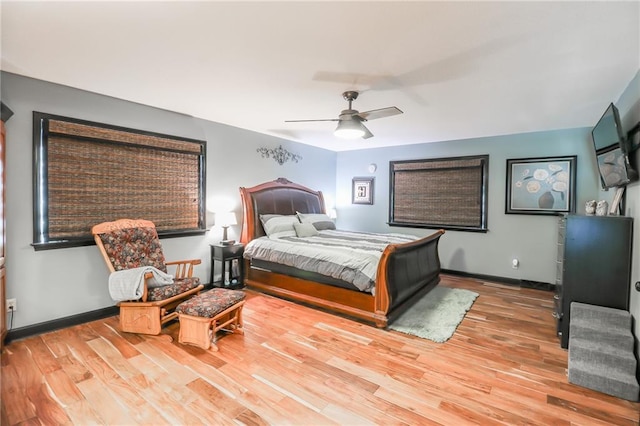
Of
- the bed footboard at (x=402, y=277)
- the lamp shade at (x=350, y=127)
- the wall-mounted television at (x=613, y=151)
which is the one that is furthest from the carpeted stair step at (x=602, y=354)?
the lamp shade at (x=350, y=127)

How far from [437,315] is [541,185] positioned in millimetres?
2900

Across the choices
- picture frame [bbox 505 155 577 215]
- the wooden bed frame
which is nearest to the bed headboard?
the wooden bed frame

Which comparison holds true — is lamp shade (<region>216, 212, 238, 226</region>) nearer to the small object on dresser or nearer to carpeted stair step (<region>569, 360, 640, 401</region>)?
carpeted stair step (<region>569, 360, 640, 401</region>)

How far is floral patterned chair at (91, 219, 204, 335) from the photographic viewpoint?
2943 mm

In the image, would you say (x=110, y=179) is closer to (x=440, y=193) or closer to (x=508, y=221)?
(x=440, y=193)

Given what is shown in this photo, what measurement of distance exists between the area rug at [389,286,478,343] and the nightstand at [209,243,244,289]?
7.79 ft

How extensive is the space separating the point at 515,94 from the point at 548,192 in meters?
2.34

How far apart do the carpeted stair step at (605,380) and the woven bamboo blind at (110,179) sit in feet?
14.3

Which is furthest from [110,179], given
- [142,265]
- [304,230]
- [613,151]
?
[613,151]

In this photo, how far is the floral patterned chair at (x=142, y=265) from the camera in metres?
2.94

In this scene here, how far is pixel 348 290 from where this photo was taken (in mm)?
3486

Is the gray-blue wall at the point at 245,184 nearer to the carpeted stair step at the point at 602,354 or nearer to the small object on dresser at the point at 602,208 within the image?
the small object on dresser at the point at 602,208

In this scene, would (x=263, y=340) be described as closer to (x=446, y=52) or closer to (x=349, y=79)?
(x=349, y=79)

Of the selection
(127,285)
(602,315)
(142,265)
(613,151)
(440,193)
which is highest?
(613,151)
